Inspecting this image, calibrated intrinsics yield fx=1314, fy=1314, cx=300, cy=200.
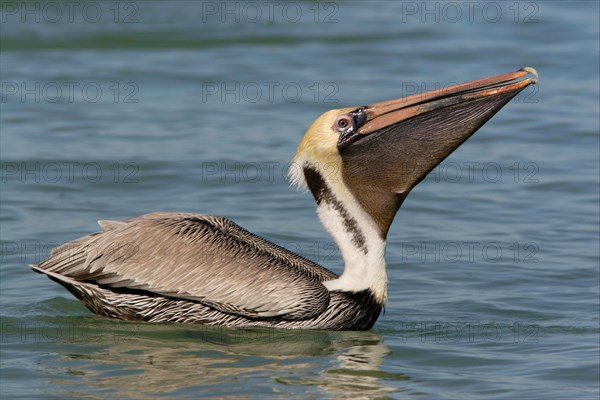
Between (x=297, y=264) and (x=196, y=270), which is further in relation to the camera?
(x=297, y=264)

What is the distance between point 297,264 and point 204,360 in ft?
3.07

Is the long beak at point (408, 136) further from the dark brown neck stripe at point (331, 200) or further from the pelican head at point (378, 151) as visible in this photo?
the dark brown neck stripe at point (331, 200)

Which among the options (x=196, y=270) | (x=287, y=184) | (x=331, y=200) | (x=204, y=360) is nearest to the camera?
(x=204, y=360)

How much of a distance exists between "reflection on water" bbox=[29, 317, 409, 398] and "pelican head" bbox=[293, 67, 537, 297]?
0.49 meters

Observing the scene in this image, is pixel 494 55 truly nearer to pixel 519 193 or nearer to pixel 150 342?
pixel 519 193

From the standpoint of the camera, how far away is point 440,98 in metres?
7.41

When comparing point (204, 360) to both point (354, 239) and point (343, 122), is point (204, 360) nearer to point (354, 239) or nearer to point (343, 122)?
point (354, 239)

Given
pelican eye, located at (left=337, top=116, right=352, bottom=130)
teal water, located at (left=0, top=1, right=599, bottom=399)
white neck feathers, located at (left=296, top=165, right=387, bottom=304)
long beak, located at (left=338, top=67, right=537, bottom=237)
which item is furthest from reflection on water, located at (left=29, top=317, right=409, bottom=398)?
pelican eye, located at (left=337, top=116, right=352, bottom=130)

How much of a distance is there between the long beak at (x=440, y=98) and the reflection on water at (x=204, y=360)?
4.18ft

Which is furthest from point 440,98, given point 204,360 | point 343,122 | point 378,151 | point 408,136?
point 204,360

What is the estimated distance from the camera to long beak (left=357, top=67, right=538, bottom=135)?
7301 mm

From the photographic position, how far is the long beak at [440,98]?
287 inches

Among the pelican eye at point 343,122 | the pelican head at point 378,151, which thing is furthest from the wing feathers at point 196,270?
the pelican eye at point 343,122

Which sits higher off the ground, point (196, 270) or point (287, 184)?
point (287, 184)
